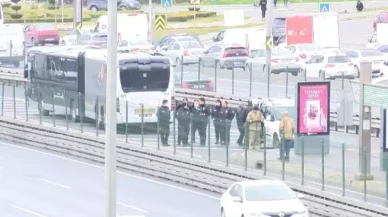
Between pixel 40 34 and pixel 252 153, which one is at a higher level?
pixel 40 34

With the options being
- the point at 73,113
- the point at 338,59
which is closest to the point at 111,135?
the point at 73,113

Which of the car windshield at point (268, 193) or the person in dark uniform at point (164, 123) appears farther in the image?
the person in dark uniform at point (164, 123)

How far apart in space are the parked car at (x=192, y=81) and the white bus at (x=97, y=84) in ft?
17.6

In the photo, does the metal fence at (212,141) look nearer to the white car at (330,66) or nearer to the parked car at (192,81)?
the parked car at (192,81)

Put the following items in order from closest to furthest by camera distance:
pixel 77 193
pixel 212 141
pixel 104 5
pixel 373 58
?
pixel 212 141, pixel 77 193, pixel 373 58, pixel 104 5

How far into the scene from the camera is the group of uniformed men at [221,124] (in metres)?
30.9

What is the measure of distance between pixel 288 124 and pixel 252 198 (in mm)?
6509

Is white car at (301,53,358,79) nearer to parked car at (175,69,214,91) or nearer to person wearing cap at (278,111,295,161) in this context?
parked car at (175,69,214,91)

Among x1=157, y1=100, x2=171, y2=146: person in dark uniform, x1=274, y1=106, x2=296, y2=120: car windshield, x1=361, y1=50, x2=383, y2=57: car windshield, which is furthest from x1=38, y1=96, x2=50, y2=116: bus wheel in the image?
x1=361, y1=50, x2=383, y2=57: car windshield

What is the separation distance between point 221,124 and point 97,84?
1215 centimetres

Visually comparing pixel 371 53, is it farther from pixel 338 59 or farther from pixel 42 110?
pixel 42 110

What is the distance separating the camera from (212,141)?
106 ft

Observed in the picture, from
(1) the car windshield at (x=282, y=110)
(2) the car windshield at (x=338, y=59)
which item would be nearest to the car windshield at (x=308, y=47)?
(2) the car windshield at (x=338, y=59)

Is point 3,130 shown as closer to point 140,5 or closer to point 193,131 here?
point 193,131
